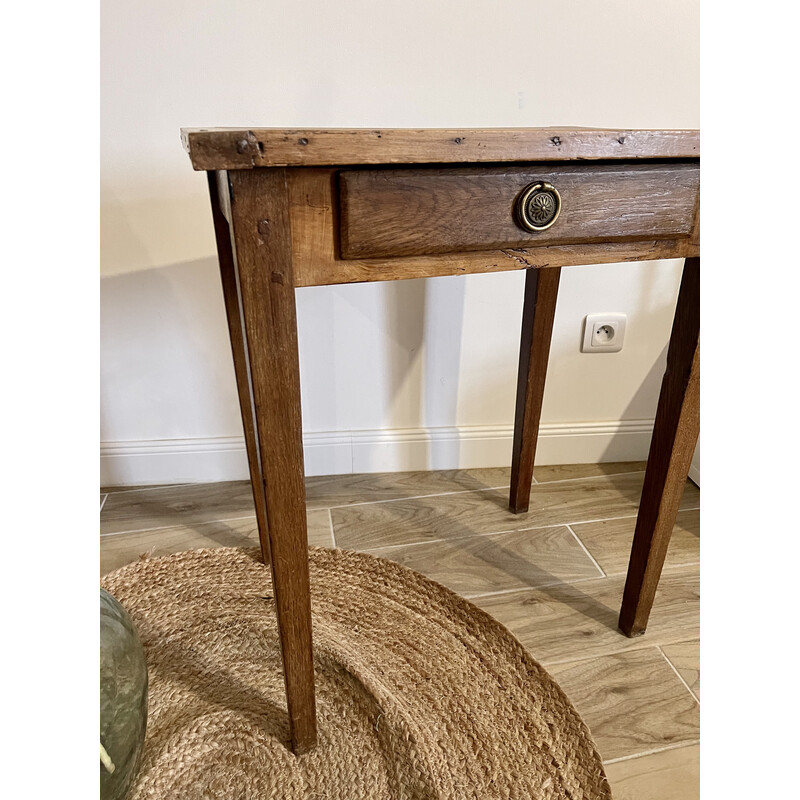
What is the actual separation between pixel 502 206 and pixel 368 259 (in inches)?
5.6

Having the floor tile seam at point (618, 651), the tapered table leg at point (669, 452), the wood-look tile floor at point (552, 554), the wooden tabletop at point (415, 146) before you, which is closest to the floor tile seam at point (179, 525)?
the wood-look tile floor at point (552, 554)

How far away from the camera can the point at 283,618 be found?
0.69m

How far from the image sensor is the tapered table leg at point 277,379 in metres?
0.53

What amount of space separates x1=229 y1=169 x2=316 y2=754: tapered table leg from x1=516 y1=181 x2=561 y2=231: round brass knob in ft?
0.76

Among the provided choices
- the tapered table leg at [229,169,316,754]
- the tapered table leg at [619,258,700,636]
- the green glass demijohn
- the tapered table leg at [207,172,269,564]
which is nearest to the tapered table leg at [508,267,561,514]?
the tapered table leg at [619,258,700,636]

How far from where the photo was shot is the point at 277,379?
59cm

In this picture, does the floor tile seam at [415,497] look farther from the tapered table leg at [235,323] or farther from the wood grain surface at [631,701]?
the wood grain surface at [631,701]

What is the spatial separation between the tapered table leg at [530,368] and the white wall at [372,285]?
170mm

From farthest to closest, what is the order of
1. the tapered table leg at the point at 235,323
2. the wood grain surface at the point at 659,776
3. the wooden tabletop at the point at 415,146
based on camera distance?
the tapered table leg at the point at 235,323 → the wood grain surface at the point at 659,776 → the wooden tabletop at the point at 415,146

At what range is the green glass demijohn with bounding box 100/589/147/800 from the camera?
0.62 meters

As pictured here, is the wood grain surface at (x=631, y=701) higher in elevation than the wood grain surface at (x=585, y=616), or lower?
lower

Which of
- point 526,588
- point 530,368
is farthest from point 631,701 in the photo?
point 530,368
